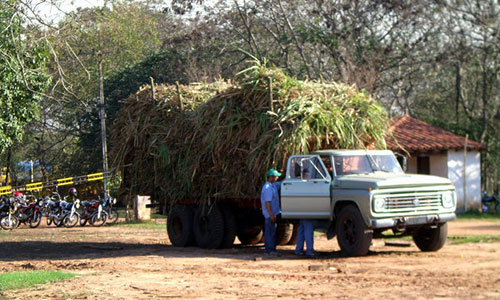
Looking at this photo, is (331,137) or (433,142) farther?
(433,142)

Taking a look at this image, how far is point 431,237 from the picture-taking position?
15.5 meters

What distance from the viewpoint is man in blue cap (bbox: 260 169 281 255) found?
15.5 meters

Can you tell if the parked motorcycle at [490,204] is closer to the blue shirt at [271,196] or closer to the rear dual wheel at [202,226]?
the rear dual wheel at [202,226]

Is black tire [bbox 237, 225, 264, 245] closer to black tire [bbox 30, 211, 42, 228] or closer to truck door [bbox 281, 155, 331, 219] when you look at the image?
truck door [bbox 281, 155, 331, 219]

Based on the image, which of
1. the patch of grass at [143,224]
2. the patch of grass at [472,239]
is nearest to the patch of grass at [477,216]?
the patch of grass at [472,239]

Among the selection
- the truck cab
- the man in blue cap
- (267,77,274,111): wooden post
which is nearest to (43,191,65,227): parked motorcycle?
the man in blue cap

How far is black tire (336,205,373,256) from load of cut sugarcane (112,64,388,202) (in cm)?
176

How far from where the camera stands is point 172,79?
38.8 metres

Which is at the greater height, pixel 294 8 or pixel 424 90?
pixel 294 8

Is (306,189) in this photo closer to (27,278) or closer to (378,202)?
(378,202)

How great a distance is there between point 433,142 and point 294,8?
868 cm

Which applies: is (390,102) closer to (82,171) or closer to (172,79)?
(172,79)

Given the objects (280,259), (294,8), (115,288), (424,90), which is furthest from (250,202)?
(424,90)

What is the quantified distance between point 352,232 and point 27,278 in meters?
6.08
